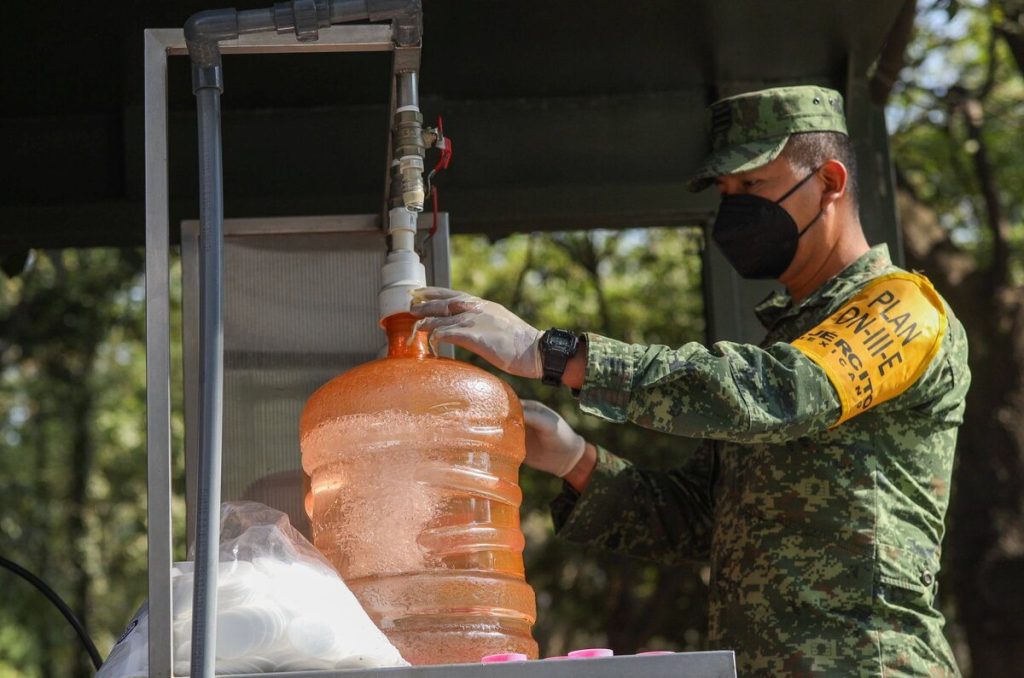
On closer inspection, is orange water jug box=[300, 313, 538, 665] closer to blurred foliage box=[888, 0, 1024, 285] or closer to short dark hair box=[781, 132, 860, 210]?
short dark hair box=[781, 132, 860, 210]

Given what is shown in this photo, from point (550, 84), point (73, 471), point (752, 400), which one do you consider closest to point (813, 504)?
point (752, 400)

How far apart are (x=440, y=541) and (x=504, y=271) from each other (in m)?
7.28

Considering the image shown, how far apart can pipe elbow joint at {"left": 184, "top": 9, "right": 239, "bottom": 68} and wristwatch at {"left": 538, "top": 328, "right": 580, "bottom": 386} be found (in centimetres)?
71

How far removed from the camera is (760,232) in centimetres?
295

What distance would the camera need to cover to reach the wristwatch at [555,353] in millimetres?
2201

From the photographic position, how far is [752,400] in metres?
2.27

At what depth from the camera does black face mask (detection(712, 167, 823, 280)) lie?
116 inches

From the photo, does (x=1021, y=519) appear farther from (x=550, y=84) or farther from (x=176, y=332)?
(x=176, y=332)

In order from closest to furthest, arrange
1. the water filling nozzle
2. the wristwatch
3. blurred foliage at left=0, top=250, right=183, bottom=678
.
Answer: the water filling nozzle < the wristwatch < blurred foliage at left=0, top=250, right=183, bottom=678

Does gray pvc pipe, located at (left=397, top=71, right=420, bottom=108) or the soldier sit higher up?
gray pvc pipe, located at (left=397, top=71, right=420, bottom=108)

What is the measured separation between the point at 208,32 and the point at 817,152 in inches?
64.0

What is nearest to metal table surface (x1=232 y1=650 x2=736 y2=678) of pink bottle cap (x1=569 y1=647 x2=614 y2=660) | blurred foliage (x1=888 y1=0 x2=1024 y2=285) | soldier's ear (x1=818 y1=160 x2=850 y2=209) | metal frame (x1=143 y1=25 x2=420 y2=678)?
pink bottle cap (x1=569 y1=647 x2=614 y2=660)

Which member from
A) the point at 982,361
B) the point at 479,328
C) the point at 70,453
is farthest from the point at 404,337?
the point at 70,453

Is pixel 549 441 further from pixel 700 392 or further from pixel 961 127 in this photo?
pixel 961 127
